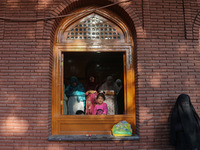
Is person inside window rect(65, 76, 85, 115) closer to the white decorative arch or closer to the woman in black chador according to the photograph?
the white decorative arch

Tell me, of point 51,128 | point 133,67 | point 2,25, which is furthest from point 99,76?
Result: point 2,25

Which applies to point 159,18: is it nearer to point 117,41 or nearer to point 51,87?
point 117,41

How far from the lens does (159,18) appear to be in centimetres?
503

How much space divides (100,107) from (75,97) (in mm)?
875

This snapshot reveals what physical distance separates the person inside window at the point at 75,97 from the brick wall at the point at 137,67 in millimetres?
961

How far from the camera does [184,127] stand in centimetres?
410

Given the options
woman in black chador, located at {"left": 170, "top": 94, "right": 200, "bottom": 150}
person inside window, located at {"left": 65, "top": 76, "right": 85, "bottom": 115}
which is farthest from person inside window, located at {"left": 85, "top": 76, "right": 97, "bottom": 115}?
woman in black chador, located at {"left": 170, "top": 94, "right": 200, "bottom": 150}

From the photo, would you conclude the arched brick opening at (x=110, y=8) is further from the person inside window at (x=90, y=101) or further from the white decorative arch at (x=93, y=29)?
the person inside window at (x=90, y=101)

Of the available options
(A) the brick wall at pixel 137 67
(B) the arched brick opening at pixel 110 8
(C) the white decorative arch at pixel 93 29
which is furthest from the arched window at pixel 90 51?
(A) the brick wall at pixel 137 67

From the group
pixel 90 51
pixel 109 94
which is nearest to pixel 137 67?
pixel 90 51

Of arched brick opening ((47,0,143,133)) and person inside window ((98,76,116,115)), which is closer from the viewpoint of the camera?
arched brick opening ((47,0,143,133))

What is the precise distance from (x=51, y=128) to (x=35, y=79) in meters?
1.30

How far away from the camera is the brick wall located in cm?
460

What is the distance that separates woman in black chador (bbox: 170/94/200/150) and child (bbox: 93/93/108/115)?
176cm
